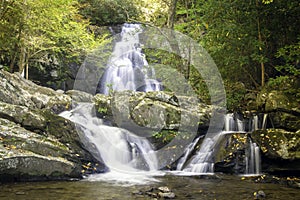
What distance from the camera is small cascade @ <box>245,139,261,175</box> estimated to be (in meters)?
7.57

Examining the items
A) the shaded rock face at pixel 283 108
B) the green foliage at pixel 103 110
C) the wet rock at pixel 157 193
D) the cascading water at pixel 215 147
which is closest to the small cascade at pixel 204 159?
the cascading water at pixel 215 147

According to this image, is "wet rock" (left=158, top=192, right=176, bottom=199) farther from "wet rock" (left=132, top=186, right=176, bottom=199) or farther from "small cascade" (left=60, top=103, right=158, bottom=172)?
"small cascade" (left=60, top=103, right=158, bottom=172)

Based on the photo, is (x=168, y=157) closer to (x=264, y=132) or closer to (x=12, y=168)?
(x=264, y=132)

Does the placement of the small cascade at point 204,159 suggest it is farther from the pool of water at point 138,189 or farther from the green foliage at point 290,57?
the green foliage at point 290,57

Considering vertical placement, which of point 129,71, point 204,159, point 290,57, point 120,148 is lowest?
point 204,159

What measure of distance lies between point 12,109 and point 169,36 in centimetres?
744

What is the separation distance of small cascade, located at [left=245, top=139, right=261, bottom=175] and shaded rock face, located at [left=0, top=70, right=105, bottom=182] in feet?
12.8

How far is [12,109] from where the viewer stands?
23.6 ft

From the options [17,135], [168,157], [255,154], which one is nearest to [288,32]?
[255,154]

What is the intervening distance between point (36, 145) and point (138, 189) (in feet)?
8.43

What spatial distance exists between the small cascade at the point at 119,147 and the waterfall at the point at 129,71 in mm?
5545

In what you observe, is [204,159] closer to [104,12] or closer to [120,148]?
[120,148]

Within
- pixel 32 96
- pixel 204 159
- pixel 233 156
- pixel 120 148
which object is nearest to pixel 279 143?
pixel 233 156

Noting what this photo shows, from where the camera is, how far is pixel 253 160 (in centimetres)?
768
